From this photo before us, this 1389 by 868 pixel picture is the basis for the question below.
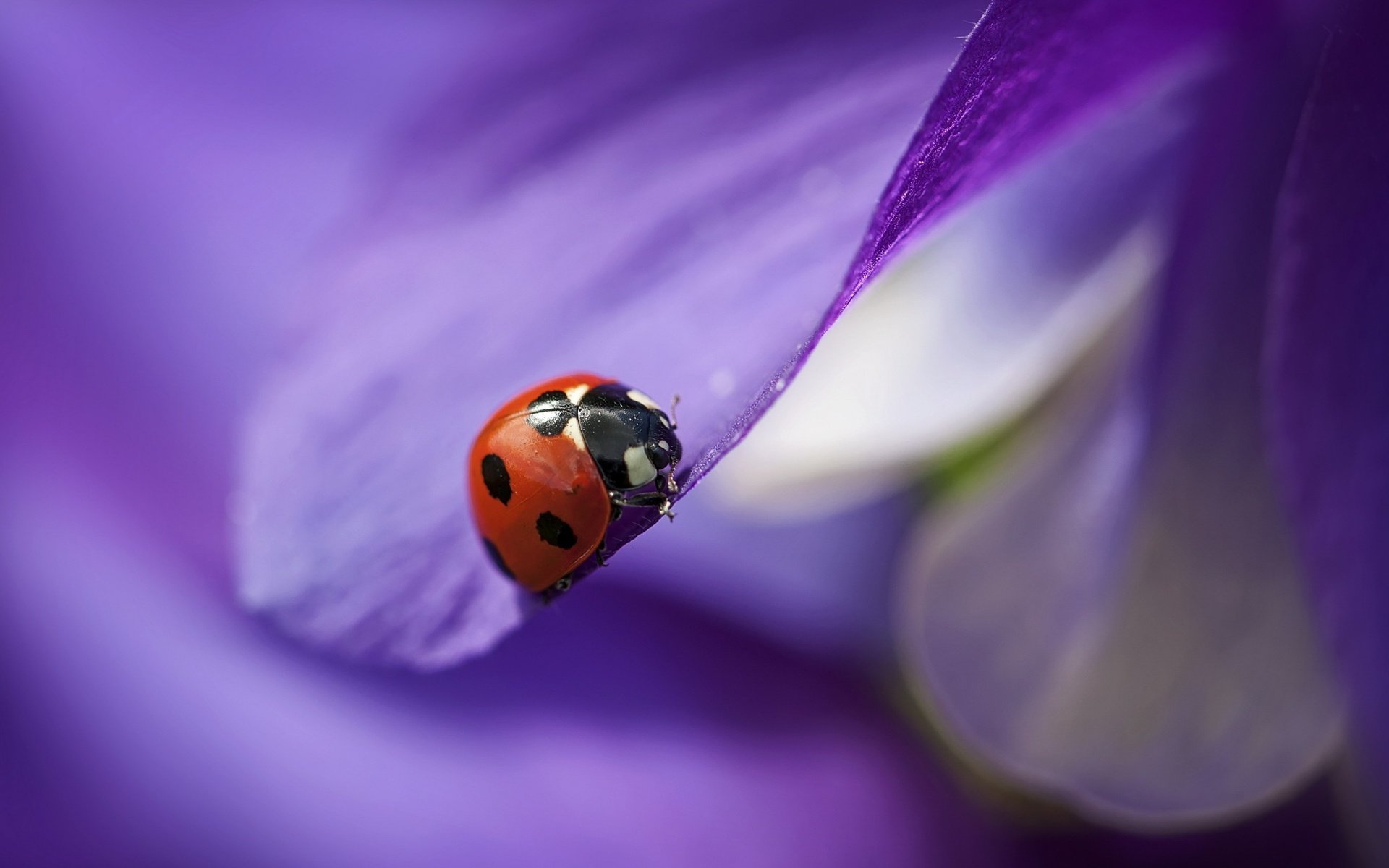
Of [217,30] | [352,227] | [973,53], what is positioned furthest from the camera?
[217,30]

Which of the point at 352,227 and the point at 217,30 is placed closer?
the point at 352,227

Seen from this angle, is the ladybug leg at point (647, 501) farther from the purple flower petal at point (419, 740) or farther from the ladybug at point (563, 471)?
the purple flower petal at point (419, 740)

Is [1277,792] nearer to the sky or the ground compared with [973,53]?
nearer to the ground

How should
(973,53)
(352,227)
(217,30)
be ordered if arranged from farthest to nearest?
(217,30) < (352,227) < (973,53)

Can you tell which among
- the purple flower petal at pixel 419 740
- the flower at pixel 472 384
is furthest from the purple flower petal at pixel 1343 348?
the purple flower petal at pixel 419 740

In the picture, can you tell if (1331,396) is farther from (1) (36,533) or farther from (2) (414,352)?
(1) (36,533)

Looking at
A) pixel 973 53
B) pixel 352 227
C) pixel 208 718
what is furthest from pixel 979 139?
pixel 208 718

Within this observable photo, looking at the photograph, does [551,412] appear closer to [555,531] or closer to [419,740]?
[555,531]

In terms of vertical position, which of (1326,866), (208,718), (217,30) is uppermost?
(217,30)

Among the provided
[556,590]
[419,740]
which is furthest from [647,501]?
[419,740]
